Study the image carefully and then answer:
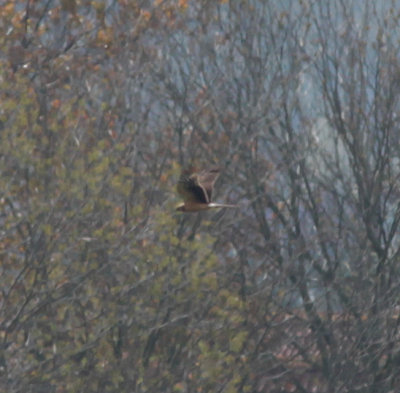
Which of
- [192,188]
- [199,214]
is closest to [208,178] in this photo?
[192,188]

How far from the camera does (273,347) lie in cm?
1313

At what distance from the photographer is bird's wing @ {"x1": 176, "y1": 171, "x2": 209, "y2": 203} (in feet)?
25.6

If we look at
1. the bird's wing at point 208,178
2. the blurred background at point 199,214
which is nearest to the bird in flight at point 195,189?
the bird's wing at point 208,178

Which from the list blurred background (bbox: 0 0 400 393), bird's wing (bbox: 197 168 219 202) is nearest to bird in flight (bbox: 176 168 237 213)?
bird's wing (bbox: 197 168 219 202)

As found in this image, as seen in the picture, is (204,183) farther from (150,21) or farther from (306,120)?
(306,120)

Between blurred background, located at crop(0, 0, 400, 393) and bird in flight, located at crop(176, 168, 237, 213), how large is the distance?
178cm

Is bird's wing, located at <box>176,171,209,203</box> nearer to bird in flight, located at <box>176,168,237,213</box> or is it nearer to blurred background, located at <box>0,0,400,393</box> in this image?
bird in flight, located at <box>176,168,237,213</box>

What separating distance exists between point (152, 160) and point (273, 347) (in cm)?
274

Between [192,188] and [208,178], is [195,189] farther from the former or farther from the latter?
[208,178]

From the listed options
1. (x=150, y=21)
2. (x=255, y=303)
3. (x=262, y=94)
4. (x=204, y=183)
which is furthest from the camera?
(x=262, y=94)

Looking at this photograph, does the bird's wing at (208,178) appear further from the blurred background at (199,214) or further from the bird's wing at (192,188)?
the blurred background at (199,214)

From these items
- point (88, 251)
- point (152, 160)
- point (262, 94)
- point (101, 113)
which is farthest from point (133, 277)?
point (262, 94)

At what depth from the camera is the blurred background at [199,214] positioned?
9916mm

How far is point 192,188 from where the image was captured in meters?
7.85
